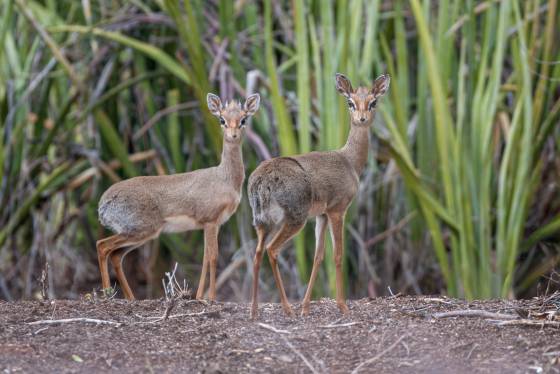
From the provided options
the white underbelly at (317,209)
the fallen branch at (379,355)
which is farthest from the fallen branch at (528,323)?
the white underbelly at (317,209)

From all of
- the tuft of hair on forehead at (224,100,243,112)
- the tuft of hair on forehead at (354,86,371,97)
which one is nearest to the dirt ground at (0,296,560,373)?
the tuft of hair on forehead at (354,86,371,97)

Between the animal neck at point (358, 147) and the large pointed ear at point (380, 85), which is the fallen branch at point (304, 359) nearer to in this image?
the animal neck at point (358, 147)

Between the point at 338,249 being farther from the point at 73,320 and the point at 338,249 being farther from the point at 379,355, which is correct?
the point at 73,320

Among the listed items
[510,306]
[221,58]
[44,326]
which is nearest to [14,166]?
[221,58]

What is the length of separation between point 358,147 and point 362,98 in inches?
10.9

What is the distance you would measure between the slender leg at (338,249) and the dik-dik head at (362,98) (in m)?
0.69

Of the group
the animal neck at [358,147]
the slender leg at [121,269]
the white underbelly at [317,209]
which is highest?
the animal neck at [358,147]

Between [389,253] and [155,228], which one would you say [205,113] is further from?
[389,253]

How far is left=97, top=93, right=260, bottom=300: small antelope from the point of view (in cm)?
605

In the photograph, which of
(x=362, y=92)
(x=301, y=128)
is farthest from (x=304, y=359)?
(x=301, y=128)

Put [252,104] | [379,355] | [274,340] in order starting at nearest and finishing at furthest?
[379,355], [274,340], [252,104]

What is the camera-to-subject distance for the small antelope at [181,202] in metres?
6.05

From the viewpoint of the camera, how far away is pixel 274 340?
4.45 m

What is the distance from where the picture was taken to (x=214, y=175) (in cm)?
629
